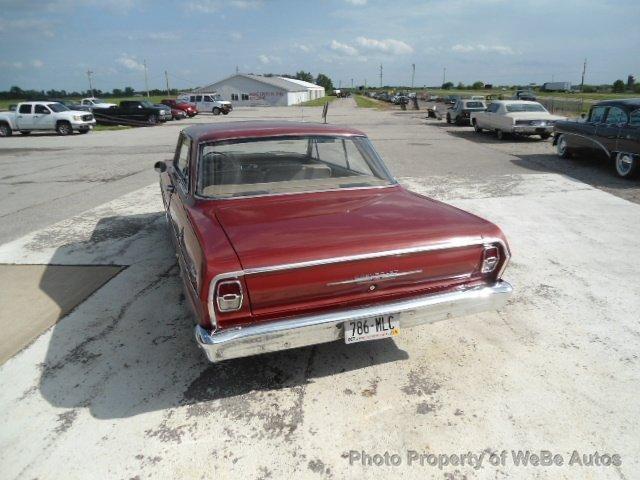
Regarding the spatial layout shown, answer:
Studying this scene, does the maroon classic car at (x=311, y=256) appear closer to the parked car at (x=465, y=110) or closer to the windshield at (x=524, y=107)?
the windshield at (x=524, y=107)

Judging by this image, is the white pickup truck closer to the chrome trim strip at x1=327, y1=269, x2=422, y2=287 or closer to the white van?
the white van

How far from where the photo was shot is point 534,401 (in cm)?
267

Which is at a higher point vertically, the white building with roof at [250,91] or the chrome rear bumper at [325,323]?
the white building with roof at [250,91]

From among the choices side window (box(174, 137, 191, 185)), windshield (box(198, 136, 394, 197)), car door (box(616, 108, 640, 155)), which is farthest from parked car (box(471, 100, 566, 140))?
side window (box(174, 137, 191, 185))

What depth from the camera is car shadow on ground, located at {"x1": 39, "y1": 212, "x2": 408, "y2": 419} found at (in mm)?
2785

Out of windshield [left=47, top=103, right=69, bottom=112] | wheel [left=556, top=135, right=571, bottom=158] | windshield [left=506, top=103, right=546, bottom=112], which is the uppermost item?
windshield [left=47, top=103, right=69, bottom=112]

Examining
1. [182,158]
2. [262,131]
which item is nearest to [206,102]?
[182,158]

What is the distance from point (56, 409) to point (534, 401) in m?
2.95

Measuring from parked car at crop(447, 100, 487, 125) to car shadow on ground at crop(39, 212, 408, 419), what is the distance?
21.4 m

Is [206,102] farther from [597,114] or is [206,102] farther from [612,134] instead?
[612,134]

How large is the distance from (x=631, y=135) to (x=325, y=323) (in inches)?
354

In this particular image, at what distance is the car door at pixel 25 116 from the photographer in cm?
2166

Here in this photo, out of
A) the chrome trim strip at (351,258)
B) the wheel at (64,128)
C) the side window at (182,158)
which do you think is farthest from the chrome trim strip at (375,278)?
the wheel at (64,128)

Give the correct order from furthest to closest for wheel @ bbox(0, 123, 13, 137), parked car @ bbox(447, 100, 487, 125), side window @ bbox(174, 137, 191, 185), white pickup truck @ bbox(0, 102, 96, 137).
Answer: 1. parked car @ bbox(447, 100, 487, 125)
2. wheel @ bbox(0, 123, 13, 137)
3. white pickup truck @ bbox(0, 102, 96, 137)
4. side window @ bbox(174, 137, 191, 185)
